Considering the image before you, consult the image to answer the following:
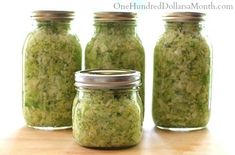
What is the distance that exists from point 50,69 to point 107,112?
18 cm

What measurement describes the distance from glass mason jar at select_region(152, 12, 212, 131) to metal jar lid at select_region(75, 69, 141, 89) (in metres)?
0.11

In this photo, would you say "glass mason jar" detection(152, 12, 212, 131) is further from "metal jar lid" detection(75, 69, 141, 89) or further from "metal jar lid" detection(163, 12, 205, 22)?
"metal jar lid" detection(75, 69, 141, 89)

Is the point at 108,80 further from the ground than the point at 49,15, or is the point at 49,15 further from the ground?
the point at 49,15

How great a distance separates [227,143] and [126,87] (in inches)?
8.3

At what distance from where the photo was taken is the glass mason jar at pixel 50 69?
0.91 metres

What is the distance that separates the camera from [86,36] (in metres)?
1.15

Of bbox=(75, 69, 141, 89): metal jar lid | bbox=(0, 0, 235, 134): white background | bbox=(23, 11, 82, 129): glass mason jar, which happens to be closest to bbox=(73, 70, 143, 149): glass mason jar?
bbox=(75, 69, 141, 89): metal jar lid

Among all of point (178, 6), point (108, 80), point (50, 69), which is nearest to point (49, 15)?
point (50, 69)

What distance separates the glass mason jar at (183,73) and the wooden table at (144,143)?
0.10ft

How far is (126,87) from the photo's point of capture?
0.81 metres

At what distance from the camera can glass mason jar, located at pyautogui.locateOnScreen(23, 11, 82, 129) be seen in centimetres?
91

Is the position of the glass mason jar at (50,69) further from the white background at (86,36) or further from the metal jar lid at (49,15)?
the white background at (86,36)

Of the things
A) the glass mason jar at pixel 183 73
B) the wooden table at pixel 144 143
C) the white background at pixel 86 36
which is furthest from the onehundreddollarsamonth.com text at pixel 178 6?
the wooden table at pixel 144 143

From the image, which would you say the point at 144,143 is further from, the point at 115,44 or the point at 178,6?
the point at 178,6
